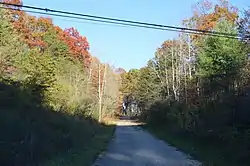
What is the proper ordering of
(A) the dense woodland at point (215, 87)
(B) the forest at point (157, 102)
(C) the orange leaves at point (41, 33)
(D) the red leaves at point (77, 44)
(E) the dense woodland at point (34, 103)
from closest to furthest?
(E) the dense woodland at point (34, 103) < (B) the forest at point (157, 102) < (A) the dense woodland at point (215, 87) < (C) the orange leaves at point (41, 33) < (D) the red leaves at point (77, 44)

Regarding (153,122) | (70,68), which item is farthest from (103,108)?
(70,68)

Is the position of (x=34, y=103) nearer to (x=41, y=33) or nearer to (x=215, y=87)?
(x=215, y=87)

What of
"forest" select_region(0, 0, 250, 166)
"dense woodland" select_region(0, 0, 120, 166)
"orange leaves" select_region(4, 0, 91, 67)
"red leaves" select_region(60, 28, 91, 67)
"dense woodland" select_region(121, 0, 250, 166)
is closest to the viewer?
"dense woodland" select_region(0, 0, 120, 166)

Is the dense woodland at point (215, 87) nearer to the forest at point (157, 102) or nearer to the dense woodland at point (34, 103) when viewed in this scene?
the forest at point (157, 102)

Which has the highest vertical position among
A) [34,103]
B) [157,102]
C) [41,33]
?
[41,33]

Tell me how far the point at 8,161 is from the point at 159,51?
155 feet

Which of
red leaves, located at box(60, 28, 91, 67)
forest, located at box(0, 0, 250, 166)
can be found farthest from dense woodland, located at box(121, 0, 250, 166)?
red leaves, located at box(60, 28, 91, 67)

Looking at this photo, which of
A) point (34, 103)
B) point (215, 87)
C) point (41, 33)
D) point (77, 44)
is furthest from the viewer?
point (77, 44)

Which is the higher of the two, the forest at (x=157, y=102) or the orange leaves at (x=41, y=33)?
the orange leaves at (x=41, y=33)

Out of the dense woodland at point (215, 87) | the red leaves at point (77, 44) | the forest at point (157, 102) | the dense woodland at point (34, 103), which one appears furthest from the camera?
the red leaves at point (77, 44)

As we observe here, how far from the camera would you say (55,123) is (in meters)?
18.5

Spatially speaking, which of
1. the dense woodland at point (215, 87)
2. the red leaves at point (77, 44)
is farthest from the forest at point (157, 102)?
the red leaves at point (77, 44)

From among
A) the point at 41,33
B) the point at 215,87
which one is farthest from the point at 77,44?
the point at 215,87

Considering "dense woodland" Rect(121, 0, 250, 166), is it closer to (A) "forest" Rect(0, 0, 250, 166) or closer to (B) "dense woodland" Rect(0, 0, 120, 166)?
(A) "forest" Rect(0, 0, 250, 166)
